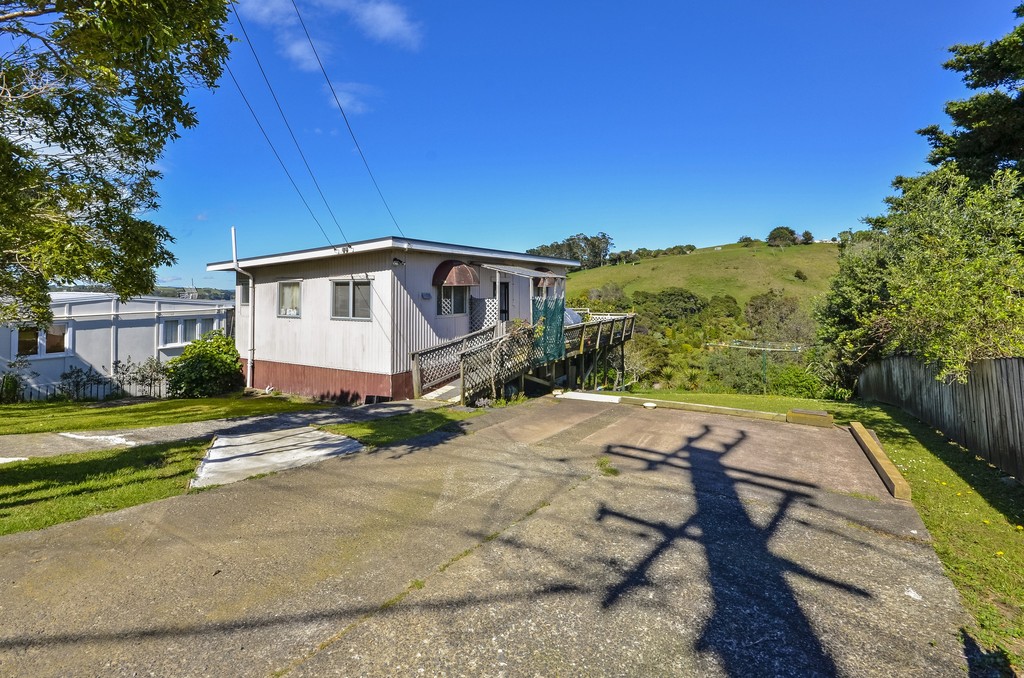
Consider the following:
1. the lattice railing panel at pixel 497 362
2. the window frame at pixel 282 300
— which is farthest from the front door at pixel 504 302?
the window frame at pixel 282 300

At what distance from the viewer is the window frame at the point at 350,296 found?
463 inches

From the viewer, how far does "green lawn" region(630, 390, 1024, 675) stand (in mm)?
2988

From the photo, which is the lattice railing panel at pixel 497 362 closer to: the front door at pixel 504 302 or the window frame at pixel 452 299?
the window frame at pixel 452 299

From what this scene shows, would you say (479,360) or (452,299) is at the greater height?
(452,299)

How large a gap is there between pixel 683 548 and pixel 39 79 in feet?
25.9

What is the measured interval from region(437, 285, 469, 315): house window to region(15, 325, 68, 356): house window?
1108 centimetres

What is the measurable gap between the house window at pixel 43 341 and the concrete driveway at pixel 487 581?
1412cm

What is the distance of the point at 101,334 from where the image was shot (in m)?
15.7

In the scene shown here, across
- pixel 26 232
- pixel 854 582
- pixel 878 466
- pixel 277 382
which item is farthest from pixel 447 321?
pixel 854 582

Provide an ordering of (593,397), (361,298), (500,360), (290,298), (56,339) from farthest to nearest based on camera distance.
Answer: (56,339)
(290,298)
(361,298)
(593,397)
(500,360)

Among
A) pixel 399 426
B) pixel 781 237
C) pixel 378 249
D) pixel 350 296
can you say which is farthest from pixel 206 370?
pixel 781 237

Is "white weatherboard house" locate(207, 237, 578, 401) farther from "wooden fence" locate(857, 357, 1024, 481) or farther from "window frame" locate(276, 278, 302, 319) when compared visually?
"wooden fence" locate(857, 357, 1024, 481)

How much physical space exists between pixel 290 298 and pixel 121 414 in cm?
495

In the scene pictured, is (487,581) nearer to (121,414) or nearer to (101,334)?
(121,414)
